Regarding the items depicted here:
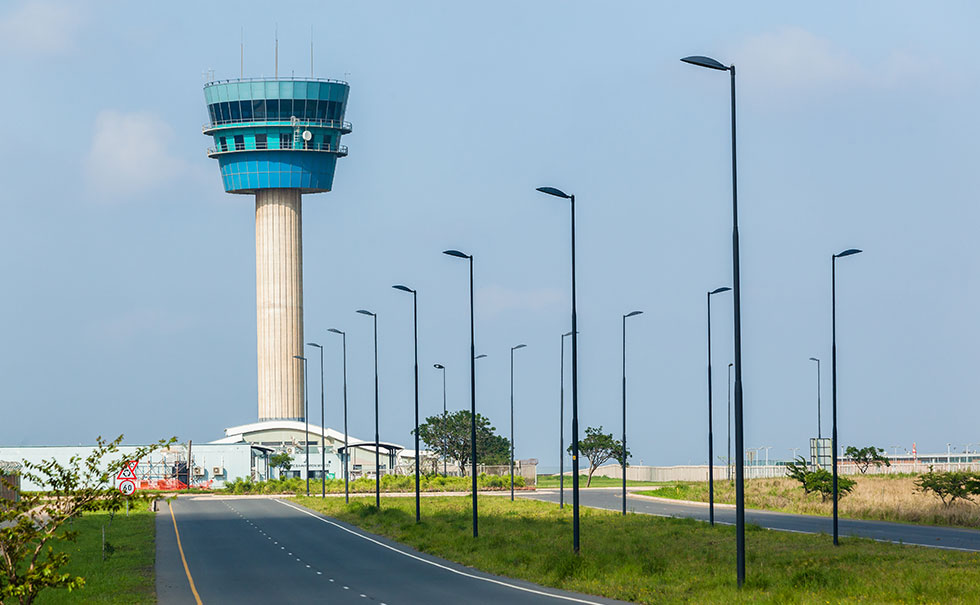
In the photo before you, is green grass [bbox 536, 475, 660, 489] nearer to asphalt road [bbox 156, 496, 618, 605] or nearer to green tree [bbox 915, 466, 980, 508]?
green tree [bbox 915, 466, 980, 508]

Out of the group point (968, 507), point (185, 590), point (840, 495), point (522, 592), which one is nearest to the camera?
point (522, 592)

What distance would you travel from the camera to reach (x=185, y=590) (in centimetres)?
3600

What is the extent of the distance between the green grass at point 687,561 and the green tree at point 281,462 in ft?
223

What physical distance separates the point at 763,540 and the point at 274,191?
109 metres

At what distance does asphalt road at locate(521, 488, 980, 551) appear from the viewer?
168 ft

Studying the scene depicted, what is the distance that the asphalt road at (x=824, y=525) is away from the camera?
168ft

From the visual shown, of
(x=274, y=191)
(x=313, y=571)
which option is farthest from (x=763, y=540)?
(x=274, y=191)

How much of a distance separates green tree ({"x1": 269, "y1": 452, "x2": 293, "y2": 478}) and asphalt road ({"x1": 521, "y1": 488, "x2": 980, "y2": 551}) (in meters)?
48.0

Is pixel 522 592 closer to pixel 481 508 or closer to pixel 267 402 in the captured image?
pixel 481 508

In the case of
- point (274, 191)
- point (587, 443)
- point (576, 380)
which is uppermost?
point (274, 191)

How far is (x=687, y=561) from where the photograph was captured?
39.8 m

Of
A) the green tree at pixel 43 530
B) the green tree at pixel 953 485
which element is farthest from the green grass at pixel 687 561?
the green tree at pixel 953 485

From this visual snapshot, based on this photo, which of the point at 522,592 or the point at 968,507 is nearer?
the point at 522,592

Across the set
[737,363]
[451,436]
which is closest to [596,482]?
[451,436]
